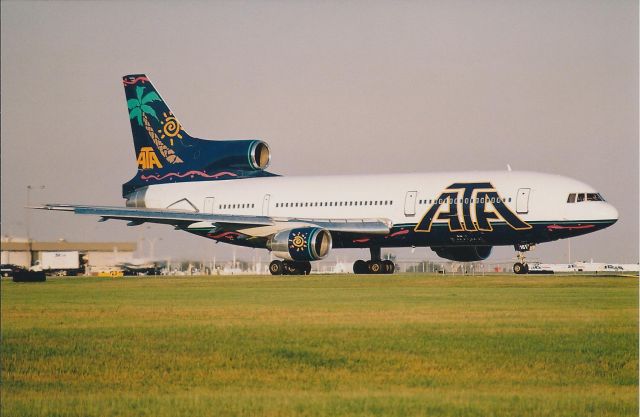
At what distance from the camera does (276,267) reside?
56000mm

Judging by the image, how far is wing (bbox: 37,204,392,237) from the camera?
5469cm

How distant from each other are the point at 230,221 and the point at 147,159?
11263mm

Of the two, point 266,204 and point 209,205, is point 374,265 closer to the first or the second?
point 266,204

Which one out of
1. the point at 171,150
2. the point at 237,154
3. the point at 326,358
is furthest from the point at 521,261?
the point at 326,358

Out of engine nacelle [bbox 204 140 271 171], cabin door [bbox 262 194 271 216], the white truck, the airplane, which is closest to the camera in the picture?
the airplane

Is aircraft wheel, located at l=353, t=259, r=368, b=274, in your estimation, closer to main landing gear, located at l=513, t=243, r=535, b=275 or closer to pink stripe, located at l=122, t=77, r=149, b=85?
main landing gear, located at l=513, t=243, r=535, b=275

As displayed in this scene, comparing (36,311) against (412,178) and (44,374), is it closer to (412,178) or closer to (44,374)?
(44,374)

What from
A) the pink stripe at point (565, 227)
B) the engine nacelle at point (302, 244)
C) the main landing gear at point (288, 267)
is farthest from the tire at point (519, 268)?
the main landing gear at point (288, 267)

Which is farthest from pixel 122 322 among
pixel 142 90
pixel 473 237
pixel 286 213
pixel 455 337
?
pixel 142 90

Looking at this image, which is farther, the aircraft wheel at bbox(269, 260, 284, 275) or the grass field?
the aircraft wheel at bbox(269, 260, 284, 275)

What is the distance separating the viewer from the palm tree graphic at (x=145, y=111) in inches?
2549

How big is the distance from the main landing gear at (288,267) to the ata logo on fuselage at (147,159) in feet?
40.4

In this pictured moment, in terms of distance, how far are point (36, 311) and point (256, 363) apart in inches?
480

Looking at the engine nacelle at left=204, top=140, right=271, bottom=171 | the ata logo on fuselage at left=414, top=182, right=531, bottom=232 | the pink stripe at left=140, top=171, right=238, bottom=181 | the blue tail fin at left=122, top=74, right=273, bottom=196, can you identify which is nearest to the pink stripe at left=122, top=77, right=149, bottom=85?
the blue tail fin at left=122, top=74, right=273, bottom=196
